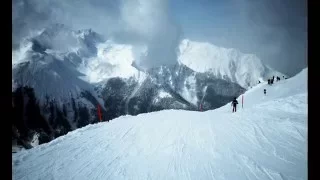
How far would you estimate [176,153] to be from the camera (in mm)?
9781

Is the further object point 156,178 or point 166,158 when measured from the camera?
point 166,158

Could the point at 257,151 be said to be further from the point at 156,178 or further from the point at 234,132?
the point at 156,178

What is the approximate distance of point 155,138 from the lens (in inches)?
485

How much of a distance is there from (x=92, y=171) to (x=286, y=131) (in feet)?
31.4

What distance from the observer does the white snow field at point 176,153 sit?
786cm

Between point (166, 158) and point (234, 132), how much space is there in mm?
5180

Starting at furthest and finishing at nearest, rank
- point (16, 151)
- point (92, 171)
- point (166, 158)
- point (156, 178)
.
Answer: point (16, 151) → point (166, 158) → point (92, 171) → point (156, 178)

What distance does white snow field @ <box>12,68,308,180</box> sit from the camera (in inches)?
309
